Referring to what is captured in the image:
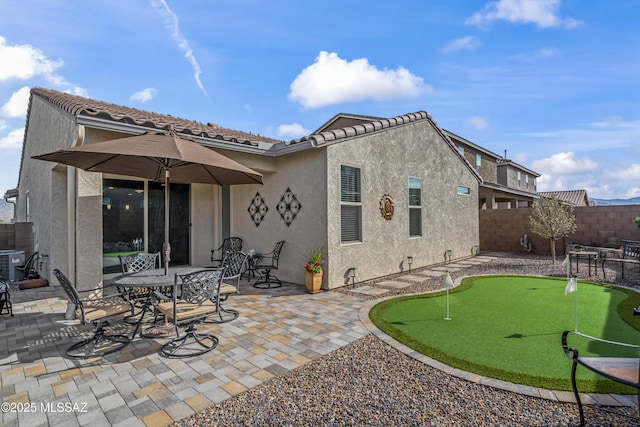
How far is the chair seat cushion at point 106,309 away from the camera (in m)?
3.88

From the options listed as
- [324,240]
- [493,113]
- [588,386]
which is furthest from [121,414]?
[493,113]

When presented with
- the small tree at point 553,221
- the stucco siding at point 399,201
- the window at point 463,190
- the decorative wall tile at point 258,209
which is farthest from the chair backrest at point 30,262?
the small tree at point 553,221

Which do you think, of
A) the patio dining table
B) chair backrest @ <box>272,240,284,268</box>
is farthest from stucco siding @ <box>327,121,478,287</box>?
the patio dining table

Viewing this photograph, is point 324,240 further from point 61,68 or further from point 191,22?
point 61,68

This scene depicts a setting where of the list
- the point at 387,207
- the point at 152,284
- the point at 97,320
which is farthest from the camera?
the point at 387,207

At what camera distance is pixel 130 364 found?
3691 mm

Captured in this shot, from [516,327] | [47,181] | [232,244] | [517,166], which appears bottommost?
[516,327]

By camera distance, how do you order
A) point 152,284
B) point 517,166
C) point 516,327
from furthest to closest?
1. point 517,166
2. point 516,327
3. point 152,284

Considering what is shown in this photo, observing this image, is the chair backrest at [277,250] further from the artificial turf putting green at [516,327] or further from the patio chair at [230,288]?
the artificial turf putting green at [516,327]

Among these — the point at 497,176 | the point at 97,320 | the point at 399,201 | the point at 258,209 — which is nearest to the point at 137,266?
the point at 97,320

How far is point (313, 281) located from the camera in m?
7.06

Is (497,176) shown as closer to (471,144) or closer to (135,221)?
(471,144)

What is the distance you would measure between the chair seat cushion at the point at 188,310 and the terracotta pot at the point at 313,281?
2896 millimetres

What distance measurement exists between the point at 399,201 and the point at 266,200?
4182 millimetres
